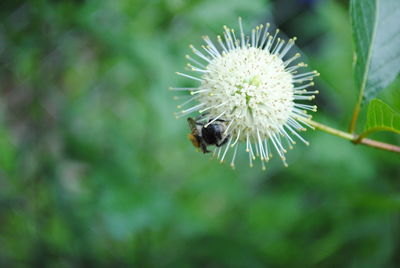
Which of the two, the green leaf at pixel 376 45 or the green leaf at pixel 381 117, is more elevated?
the green leaf at pixel 376 45

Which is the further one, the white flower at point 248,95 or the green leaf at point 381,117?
the white flower at point 248,95

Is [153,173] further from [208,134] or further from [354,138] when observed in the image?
[354,138]

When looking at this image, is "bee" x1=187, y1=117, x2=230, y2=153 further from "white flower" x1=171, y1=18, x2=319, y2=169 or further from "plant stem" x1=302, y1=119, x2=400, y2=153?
"plant stem" x1=302, y1=119, x2=400, y2=153

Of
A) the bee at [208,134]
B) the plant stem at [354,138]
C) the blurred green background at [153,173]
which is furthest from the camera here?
the blurred green background at [153,173]

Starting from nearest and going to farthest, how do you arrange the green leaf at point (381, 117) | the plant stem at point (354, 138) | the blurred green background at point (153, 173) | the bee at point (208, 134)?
the green leaf at point (381, 117)
the plant stem at point (354, 138)
the bee at point (208, 134)
the blurred green background at point (153, 173)

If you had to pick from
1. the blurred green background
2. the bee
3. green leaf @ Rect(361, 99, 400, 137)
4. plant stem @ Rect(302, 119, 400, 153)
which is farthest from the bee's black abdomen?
the blurred green background

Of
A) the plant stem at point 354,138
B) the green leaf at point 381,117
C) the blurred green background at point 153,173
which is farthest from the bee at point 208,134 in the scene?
the blurred green background at point 153,173

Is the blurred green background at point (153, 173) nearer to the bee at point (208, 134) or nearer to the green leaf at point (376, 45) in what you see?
the green leaf at point (376, 45)
